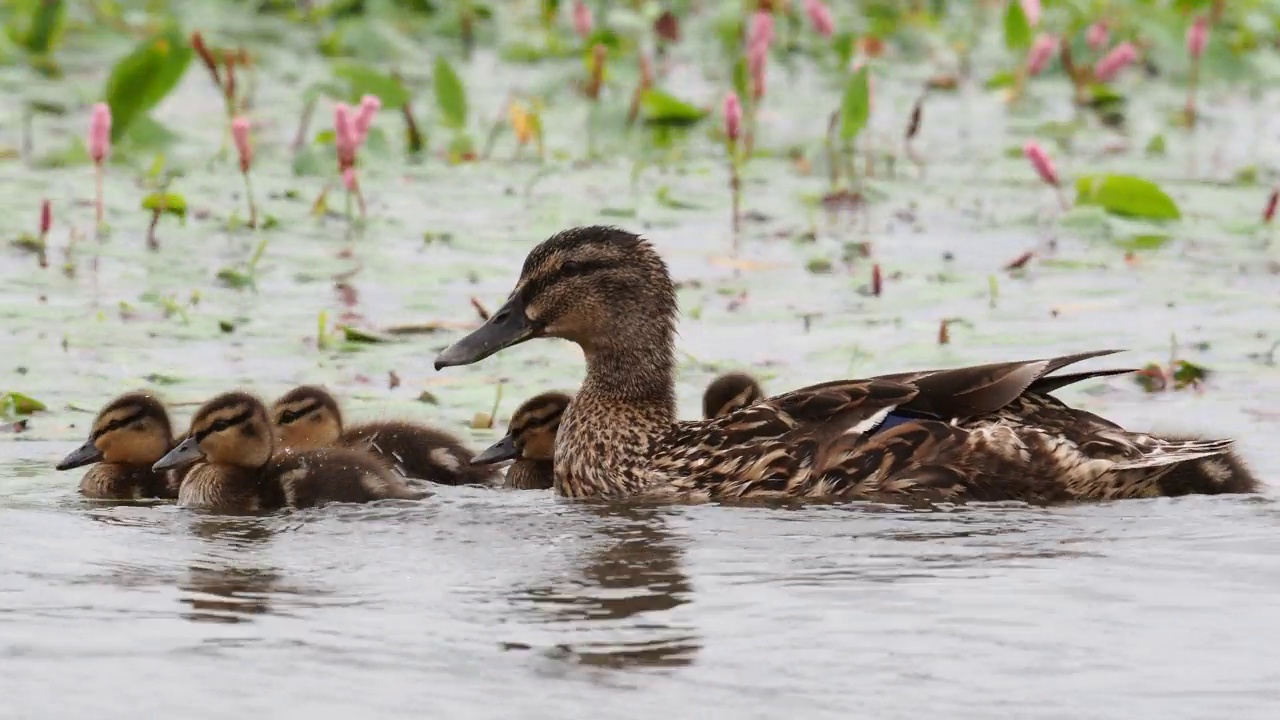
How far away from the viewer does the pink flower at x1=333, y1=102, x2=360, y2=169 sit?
1055cm

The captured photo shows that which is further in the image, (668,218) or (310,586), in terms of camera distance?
(668,218)

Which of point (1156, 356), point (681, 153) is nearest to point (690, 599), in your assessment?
point (1156, 356)

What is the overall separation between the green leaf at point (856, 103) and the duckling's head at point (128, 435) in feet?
17.2

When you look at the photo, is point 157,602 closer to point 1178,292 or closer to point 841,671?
point 841,671

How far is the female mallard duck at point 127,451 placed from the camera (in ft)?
24.8

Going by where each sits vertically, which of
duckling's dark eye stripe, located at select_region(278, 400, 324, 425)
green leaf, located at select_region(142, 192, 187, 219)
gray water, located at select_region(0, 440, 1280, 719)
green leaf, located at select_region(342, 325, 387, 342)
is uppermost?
green leaf, located at select_region(142, 192, 187, 219)

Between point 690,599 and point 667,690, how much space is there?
84cm

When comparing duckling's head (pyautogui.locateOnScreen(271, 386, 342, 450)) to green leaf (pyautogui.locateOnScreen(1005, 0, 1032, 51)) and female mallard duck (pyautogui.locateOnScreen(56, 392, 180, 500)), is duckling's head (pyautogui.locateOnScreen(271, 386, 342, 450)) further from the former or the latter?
green leaf (pyautogui.locateOnScreen(1005, 0, 1032, 51))

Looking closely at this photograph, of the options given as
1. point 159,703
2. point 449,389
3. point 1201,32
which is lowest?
point 159,703

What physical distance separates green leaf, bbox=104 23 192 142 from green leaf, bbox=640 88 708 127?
9.50 feet

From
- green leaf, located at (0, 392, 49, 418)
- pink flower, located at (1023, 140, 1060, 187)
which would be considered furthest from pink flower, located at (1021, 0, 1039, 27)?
green leaf, located at (0, 392, 49, 418)

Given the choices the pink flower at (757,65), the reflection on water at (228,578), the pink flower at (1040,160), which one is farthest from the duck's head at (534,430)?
the pink flower at (757,65)

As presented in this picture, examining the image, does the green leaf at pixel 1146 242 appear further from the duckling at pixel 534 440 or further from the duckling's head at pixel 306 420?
the duckling's head at pixel 306 420

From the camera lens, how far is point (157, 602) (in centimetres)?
591
